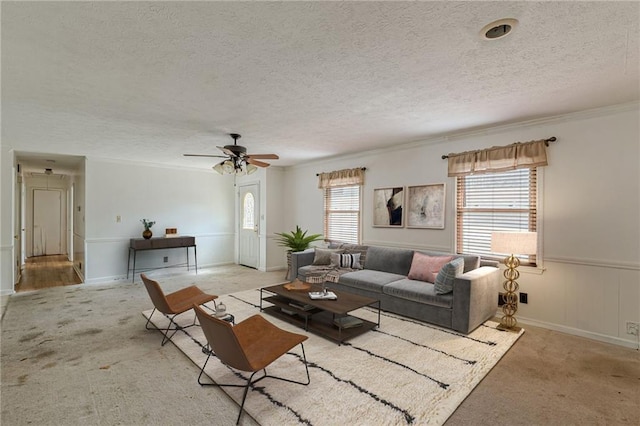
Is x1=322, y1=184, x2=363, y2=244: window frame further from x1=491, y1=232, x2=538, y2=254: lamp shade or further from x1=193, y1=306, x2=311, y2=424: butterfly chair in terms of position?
x1=193, y1=306, x2=311, y2=424: butterfly chair

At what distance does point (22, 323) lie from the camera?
3498 mm

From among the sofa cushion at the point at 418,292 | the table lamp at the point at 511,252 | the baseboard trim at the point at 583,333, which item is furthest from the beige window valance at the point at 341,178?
the baseboard trim at the point at 583,333

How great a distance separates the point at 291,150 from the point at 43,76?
3.29 m

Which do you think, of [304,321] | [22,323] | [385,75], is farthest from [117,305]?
[385,75]

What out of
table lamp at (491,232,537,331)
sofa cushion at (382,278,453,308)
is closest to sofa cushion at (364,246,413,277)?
sofa cushion at (382,278,453,308)

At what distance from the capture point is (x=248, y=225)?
7.31 metres

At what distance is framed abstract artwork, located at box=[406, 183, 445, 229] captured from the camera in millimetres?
4305

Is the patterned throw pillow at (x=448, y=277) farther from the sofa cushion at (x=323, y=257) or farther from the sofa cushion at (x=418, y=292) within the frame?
the sofa cushion at (x=323, y=257)

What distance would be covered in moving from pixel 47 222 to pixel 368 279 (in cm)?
1026

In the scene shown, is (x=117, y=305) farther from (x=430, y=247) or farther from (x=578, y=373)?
(x=578, y=373)

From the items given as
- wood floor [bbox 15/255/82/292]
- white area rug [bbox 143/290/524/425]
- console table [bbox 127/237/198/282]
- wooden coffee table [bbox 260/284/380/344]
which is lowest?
wood floor [bbox 15/255/82/292]

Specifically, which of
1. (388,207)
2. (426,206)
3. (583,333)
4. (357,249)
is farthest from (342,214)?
(583,333)

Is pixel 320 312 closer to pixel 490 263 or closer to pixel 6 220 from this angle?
pixel 490 263

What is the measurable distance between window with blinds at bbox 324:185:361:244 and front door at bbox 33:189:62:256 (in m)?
8.83
